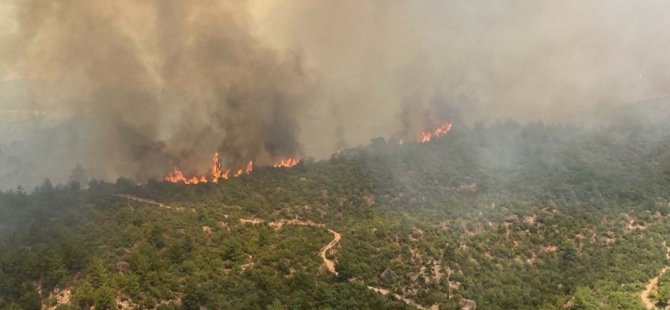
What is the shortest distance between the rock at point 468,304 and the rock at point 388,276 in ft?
18.3

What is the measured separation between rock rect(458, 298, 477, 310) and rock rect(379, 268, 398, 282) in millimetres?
5585

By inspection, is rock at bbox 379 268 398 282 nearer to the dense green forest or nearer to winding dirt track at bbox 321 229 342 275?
the dense green forest

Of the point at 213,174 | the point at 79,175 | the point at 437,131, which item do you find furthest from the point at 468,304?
the point at 79,175

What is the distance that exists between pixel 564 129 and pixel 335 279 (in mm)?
49268

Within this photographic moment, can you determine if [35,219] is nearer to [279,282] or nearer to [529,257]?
[279,282]

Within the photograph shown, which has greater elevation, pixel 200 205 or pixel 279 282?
pixel 200 205

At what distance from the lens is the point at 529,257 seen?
175ft

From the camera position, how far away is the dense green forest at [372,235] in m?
45.3

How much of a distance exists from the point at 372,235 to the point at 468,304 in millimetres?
11724

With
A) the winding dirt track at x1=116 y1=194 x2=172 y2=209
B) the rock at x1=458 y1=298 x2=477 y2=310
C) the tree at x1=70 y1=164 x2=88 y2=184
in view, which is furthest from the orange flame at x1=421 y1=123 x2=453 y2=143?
the tree at x1=70 y1=164 x2=88 y2=184

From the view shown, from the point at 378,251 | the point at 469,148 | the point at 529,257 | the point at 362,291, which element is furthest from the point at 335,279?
the point at 469,148

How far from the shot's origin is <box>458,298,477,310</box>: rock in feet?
153

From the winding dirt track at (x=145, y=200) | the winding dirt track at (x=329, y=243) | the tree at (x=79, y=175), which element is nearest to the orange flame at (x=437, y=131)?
the winding dirt track at (x=329, y=243)

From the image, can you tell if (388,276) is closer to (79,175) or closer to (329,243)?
(329,243)
